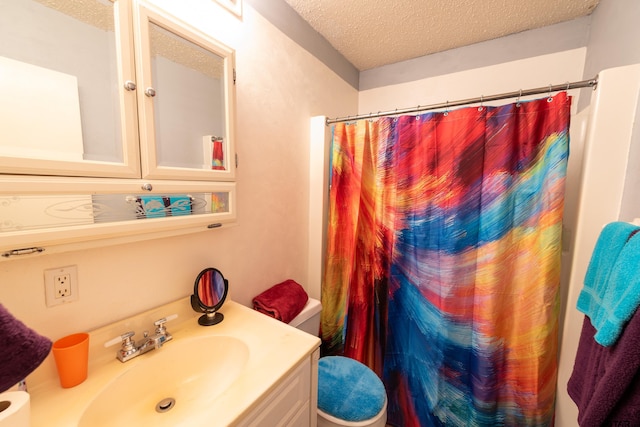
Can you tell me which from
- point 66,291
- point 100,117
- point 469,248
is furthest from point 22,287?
point 469,248

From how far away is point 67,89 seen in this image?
0.66m

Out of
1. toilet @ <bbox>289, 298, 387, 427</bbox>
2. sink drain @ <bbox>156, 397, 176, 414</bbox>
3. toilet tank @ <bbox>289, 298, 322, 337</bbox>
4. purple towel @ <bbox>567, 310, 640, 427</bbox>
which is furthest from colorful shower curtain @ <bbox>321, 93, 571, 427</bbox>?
sink drain @ <bbox>156, 397, 176, 414</bbox>

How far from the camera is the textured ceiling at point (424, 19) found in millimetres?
1368

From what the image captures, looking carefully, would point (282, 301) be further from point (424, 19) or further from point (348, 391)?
point (424, 19)

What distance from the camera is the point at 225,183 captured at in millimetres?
1000

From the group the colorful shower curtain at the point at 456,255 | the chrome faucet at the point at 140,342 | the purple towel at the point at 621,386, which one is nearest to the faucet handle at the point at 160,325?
the chrome faucet at the point at 140,342

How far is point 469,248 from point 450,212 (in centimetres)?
20

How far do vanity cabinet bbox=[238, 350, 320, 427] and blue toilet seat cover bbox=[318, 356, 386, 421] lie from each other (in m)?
0.16

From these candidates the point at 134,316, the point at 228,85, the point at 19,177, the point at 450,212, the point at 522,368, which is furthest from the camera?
the point at 450,212

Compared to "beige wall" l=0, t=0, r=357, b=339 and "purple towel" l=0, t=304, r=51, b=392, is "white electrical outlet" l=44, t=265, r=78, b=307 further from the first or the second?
"purple towel" l=0, t=304, r=51, b=392

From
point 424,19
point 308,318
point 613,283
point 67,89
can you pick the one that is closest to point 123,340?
point 67,89

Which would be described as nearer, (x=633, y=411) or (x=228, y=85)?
(x=633, y=411)

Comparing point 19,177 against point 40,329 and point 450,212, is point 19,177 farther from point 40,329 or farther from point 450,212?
point 450,212

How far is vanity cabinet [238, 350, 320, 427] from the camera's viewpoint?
0.71 metres
